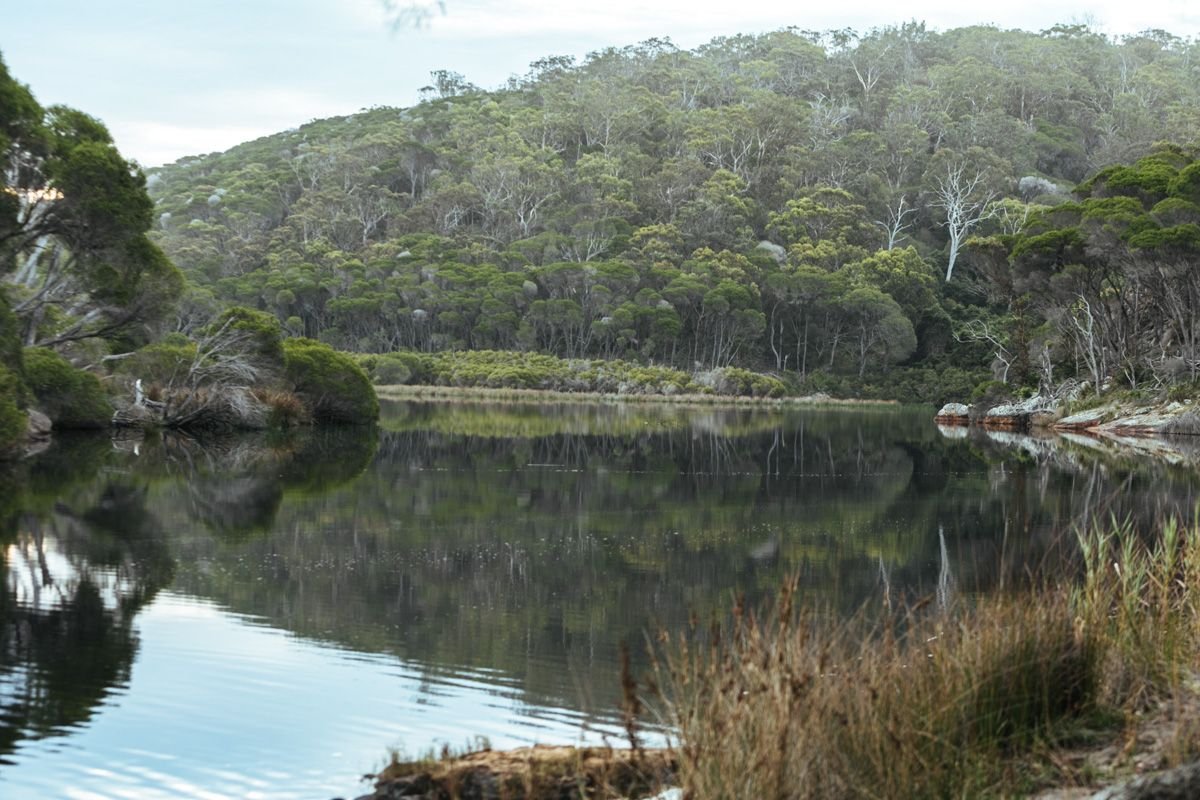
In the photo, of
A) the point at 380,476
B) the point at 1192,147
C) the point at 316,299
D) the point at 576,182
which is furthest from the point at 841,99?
the point at 380,476

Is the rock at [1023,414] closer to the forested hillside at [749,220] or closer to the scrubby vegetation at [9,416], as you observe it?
the forested hillside at [749,220]

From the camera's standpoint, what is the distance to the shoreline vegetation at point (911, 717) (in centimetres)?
455

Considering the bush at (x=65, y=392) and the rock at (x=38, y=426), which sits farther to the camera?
the bush at (x=65, y=392)

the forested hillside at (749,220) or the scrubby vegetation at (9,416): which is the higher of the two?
the forested hillside at (749,220)

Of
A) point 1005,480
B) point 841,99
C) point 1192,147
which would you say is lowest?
point 1005,480

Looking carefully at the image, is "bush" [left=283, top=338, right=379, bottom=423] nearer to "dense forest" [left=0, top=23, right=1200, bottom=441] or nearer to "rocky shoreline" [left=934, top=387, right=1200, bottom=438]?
"dense forest" [left=0, top=23, right=1200, bottom=441]

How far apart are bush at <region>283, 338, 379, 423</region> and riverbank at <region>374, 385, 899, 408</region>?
71.0 ft

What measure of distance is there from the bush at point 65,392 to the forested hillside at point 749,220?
28731 mm

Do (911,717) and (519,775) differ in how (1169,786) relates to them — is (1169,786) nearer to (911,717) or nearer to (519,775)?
(911,717)

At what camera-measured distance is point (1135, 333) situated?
150 ft

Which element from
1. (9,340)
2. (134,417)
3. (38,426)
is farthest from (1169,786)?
(134,417)

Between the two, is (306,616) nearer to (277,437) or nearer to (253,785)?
(253,785)

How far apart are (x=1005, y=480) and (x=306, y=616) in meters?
16.5

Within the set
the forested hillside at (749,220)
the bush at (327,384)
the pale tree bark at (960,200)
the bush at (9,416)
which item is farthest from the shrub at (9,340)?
the pale tree bark at (960,200)
